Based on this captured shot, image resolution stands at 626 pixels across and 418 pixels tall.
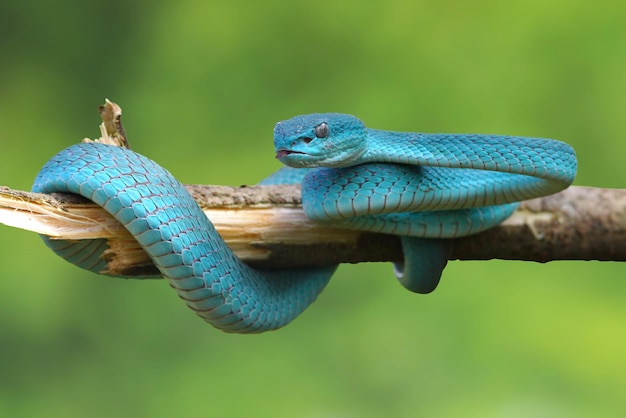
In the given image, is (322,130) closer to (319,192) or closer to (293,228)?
(319,192)

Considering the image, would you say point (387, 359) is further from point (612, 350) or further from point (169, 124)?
point (169, 124)

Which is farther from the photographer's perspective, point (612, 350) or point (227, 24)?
point (227, 24)

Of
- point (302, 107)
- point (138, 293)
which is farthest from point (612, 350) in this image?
point (138, 293)

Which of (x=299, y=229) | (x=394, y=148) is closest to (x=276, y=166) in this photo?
(x=299, y=229)

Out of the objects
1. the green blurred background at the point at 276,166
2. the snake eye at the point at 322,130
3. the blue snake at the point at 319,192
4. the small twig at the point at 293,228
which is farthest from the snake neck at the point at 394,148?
the green blurred background at the point at 276,166

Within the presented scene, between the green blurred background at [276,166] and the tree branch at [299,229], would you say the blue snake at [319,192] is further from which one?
the green blurred background at [276,166]

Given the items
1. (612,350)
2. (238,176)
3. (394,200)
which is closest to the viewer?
(394,200)

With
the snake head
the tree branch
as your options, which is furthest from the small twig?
the snake head
